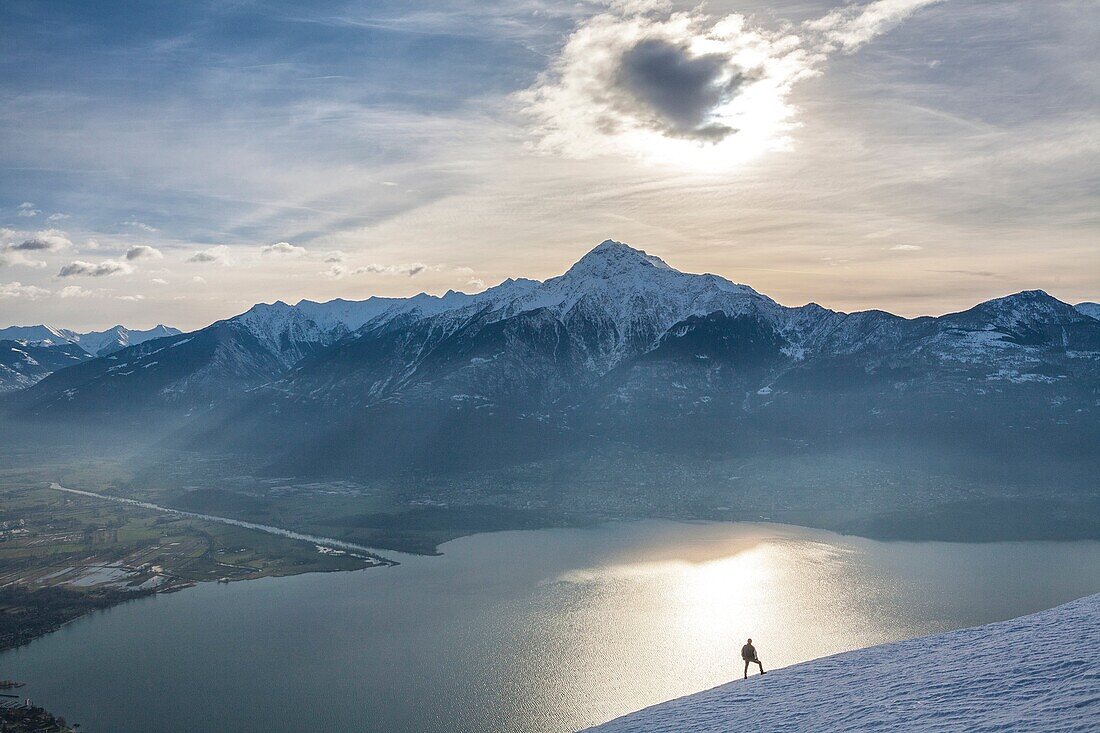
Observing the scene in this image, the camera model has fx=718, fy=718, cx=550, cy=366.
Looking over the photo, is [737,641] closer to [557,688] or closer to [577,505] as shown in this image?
[557,688]

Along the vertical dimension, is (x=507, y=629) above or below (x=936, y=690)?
below

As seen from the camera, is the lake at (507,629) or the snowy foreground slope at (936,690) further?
the lake at (507,629)

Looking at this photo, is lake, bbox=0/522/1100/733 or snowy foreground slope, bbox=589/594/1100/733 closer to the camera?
snowy foreground slope, bbox=589/594/1100/733

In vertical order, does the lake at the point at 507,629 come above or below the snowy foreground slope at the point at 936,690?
below

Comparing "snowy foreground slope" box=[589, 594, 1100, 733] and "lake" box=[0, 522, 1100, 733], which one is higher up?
"snowy foreground slope" box=[589, 594, 1100, 733]

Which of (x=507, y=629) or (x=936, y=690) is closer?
(x=936, y=690)
